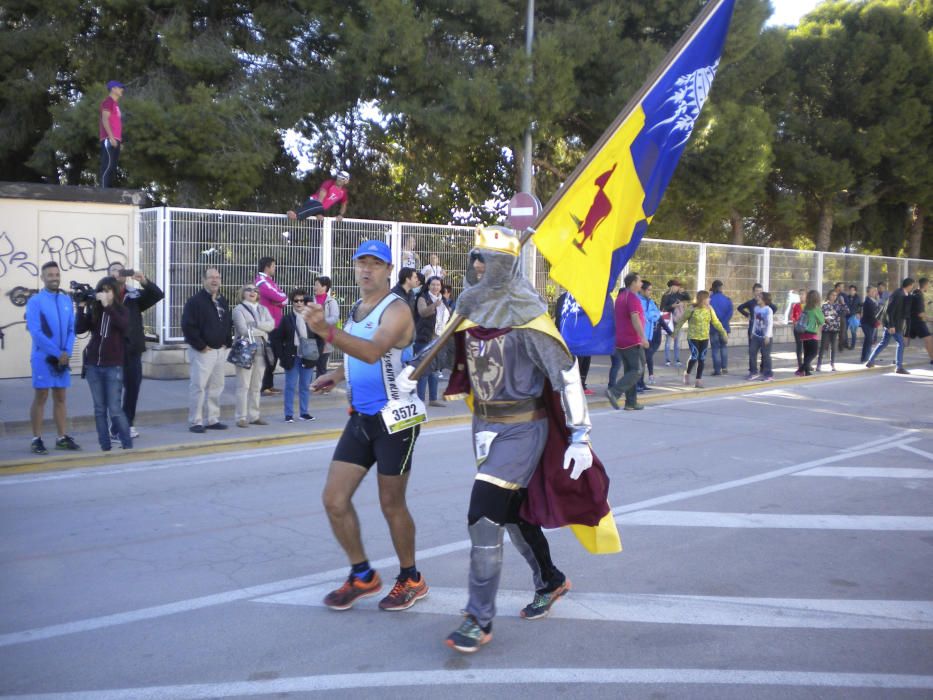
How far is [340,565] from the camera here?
5609 millimetres

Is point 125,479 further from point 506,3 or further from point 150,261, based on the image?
point 506,3

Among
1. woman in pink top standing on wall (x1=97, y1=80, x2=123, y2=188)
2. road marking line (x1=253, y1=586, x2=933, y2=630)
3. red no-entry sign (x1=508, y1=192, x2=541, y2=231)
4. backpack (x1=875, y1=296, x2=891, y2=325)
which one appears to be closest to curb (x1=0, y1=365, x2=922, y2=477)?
red no-entry sign (x1=508, y1=192, x2=541, y2=231)

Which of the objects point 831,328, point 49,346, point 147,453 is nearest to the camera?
point 49,346

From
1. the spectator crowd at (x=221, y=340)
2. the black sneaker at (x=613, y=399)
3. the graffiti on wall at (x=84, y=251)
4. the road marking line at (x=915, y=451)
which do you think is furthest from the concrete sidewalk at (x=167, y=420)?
the road marking line at (x=915, y=451)

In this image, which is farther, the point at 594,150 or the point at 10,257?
the point at 10,257

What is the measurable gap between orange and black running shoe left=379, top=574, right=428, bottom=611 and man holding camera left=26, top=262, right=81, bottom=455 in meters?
5.51

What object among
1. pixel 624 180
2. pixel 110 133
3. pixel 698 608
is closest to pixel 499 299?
pixel 624 180

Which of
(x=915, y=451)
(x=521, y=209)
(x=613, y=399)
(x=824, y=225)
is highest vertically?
(x=824, y=225)


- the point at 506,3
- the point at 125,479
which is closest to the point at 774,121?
the point at 506,3

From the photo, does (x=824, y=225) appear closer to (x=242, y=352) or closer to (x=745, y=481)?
(x=745, y=481)

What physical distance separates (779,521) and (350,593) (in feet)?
11.8

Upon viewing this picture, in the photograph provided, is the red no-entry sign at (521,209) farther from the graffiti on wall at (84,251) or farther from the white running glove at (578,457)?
the white running glove at (578,457)

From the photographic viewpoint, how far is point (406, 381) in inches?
181

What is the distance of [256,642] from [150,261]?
11.2 meters
